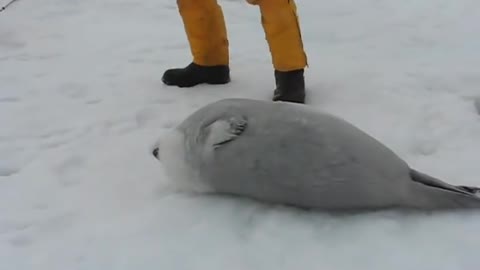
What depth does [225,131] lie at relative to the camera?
158 cm

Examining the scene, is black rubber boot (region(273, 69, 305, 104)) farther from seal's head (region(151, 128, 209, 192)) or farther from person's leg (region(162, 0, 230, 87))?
seal's head (region(151, 128, 209, 192))

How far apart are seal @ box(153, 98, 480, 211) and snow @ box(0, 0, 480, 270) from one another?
42mm

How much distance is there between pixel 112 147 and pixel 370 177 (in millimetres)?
776

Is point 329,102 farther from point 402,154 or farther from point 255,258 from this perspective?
point 255,258

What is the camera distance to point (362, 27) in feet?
9.60

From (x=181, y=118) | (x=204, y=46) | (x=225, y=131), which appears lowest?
(x=181, y=118)

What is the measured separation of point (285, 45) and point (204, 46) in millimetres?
352

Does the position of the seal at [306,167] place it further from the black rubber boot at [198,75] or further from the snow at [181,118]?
the black rubber boot at [198,75]

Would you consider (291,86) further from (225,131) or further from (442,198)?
(442,198)

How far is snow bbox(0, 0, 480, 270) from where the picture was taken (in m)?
1.47

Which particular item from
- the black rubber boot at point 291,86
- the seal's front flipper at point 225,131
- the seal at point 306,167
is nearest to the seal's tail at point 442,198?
the seal at point 306,167

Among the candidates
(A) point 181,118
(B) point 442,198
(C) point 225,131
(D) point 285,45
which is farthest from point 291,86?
(B) point 442,198

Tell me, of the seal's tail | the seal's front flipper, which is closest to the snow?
the seal's tail

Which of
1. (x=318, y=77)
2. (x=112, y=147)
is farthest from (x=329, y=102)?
(x=112, y=147)
